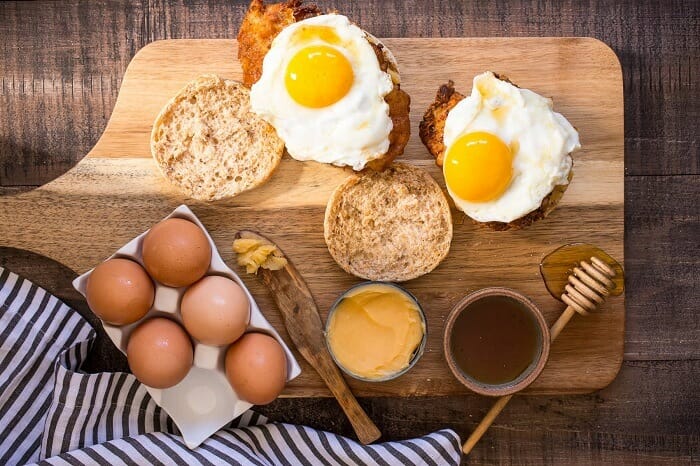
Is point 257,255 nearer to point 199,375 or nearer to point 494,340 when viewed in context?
point 199,375

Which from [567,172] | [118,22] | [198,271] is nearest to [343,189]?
[198,271]

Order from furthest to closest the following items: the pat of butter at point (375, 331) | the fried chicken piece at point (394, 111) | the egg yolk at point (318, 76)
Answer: the pat of butter at point (375, 331) < the fried chicken piece at point (394, 111) < the egg yolk at point (318, 76)

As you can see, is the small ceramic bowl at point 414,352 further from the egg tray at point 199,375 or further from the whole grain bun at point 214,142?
the whole grain bun at point 214,142

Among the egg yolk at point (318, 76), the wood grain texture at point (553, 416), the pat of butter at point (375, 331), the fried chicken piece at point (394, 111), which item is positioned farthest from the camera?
the wood grain texture at point (553, 416)

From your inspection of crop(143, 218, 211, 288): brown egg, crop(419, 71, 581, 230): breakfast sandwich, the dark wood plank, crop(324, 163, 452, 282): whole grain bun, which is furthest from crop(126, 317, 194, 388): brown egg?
the dark wood plank

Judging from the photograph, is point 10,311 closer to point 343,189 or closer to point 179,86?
point 179,86

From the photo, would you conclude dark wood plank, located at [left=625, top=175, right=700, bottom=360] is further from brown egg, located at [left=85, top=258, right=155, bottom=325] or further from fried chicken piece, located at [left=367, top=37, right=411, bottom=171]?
brown egg, located at [left=85, top=258, right=155, bottom=325]

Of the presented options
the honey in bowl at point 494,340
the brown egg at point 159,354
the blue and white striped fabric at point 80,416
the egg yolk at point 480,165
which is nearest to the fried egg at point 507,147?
the egg yolk at point 480,165
